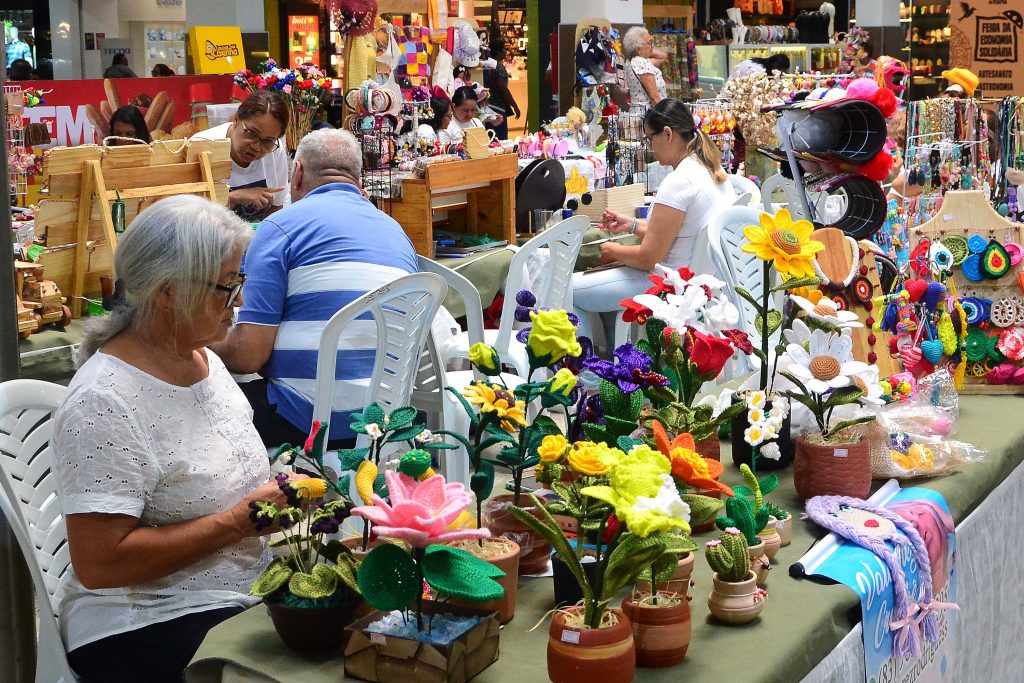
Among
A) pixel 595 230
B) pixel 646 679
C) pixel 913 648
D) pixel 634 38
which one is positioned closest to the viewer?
pixel 646 679

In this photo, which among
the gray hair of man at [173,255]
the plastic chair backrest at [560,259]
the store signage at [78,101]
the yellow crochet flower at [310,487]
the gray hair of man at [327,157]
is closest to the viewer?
the yellow crochet flower at [310,487]

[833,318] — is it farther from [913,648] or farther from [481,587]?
[481,587]

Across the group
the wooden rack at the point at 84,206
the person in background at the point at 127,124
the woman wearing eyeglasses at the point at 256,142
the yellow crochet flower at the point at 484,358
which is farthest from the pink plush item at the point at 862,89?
the person in background at the point at 127,124

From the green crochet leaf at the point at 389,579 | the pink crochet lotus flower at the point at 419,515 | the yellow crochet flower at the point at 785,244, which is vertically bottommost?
the green crochet leaf at the point at 389,579

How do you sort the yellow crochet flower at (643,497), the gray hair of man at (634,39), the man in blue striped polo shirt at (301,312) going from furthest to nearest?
the gray hair of man at (634,39) → the man in blue striped polo shirt at (301,312) → the yellow crochet flower at (643,497)

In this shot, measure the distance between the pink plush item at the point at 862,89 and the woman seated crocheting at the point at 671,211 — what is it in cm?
155

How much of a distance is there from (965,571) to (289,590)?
1400 mm

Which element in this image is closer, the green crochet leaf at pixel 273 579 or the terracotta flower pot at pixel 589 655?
the terracotta flower pot at pixel 589 655

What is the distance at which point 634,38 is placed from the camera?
8719 mm

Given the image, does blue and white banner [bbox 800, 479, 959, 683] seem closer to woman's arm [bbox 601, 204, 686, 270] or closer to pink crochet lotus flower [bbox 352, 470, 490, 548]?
pink crochet lotus flower [bbox 352, 470, 490, 548]

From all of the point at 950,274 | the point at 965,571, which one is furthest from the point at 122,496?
the point at 950,274

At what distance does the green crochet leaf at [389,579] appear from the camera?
4.35 ft

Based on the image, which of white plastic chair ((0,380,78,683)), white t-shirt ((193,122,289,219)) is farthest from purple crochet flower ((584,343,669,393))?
white t-shirt ((193,122,289,219))

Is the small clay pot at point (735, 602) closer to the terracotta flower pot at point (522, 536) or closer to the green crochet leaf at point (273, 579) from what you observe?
the terracotta flower pot at point (522, 536)
